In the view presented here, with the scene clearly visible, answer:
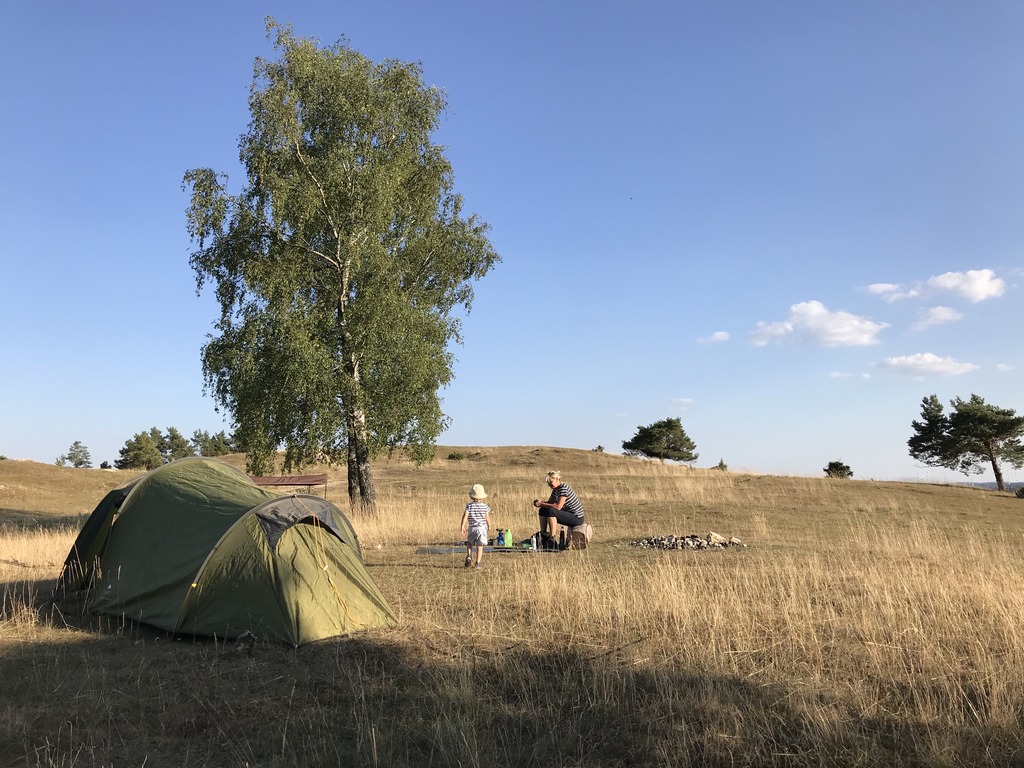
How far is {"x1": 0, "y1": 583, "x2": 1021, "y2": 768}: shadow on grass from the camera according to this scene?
194 inches

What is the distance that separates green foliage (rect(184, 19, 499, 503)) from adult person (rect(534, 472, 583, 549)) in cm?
659

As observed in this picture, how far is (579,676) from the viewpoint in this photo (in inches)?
257

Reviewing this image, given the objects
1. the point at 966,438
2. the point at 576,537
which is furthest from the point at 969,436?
the point at 576,537

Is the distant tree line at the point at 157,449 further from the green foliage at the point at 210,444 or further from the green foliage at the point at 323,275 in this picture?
the green foliage at the point at 323,275

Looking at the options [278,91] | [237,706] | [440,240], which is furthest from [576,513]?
[278,91]

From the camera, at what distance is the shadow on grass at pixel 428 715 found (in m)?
4.93

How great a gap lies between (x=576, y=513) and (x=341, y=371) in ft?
28.9

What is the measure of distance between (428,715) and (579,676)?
1.56 meters

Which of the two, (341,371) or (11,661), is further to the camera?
(341,371)

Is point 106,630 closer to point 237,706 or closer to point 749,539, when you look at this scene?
point 237,706

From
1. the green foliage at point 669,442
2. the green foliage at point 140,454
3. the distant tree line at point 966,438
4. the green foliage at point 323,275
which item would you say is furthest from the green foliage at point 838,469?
the green foliage at point 140,454

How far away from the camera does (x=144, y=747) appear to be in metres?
5.26

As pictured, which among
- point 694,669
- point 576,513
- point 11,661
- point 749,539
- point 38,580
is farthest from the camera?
point 749,539

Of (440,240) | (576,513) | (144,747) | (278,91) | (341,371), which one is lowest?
(144,747)
